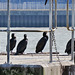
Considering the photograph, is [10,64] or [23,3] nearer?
[10,64]

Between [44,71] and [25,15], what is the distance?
35.9 m

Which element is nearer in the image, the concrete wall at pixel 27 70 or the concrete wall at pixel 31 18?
the concrete wall at pixel 27 70

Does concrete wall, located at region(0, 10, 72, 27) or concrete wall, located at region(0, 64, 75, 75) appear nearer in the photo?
concrete wall, located at region(0, 64, 75, 75)

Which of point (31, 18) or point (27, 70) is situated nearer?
point (27, 70)

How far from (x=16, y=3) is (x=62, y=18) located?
5.58 m

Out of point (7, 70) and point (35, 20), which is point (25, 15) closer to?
point (35, 20)

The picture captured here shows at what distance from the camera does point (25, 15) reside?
40.0m

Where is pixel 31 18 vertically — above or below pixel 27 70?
above

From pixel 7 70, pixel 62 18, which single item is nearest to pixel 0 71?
pixel 7 70

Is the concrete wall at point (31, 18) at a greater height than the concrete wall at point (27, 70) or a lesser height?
greater

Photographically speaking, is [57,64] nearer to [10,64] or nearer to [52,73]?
[52,73]

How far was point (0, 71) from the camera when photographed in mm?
4195

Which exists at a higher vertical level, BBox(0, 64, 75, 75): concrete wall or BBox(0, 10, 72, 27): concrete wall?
BBox(0, 10, 72, 27): concrete wall

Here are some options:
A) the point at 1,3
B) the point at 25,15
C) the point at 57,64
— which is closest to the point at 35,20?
the point at 25,15
